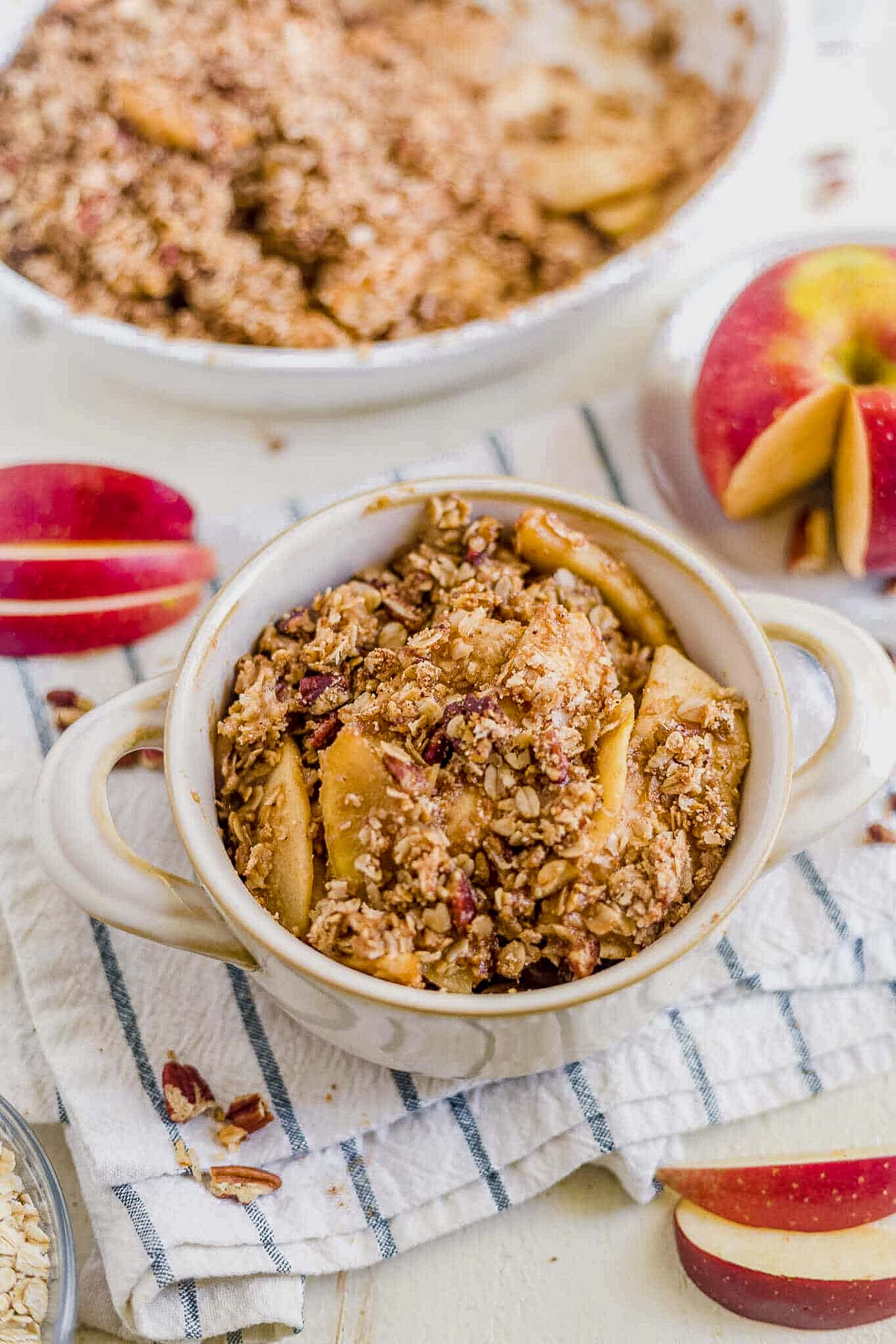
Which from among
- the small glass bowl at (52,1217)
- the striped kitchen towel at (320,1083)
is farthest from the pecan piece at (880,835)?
the small glass bowl at (52,1217)

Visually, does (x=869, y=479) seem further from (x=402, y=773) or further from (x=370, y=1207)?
(x=370, y=1207)

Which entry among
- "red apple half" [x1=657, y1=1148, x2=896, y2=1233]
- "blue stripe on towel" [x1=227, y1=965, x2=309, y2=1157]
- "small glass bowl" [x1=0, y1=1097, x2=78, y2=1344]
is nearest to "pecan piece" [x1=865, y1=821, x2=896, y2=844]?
"red apple half" [x1=657, y1=1148, x2=896, y2=1233]

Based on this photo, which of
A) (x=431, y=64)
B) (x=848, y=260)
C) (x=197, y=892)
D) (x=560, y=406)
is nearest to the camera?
(x=197, y=892)

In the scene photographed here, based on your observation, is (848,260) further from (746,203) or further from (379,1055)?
(379,1055)

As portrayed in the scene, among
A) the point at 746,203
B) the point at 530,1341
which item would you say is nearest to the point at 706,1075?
the point at 530,1341

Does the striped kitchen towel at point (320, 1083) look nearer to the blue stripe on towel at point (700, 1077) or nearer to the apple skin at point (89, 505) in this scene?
the blue stripe on towel at point (700, 1077)

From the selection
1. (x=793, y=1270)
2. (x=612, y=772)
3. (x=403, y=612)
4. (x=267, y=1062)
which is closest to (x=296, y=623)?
(x=403, y=612)
